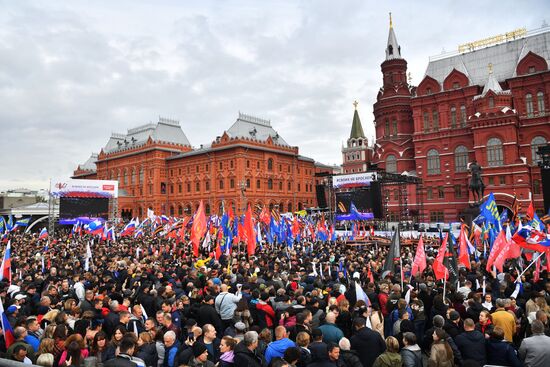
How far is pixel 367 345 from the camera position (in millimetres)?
5844

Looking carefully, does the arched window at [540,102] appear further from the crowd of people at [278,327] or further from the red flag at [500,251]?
the crowd of people at [278,327]

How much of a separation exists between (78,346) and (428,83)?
5150cm

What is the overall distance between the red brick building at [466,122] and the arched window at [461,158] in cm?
11

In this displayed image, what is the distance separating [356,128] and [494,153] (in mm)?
61225

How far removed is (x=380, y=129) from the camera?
173ft

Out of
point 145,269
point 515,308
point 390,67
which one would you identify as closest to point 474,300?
point 515,308

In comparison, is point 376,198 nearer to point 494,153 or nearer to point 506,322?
point 494,153

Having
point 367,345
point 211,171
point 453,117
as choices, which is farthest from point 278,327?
point 211,171

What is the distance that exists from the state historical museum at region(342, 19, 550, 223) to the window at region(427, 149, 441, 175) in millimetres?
116

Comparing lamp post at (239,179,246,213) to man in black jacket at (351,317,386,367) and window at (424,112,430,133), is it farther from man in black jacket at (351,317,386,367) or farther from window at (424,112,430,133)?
man in black jacket at (351,317,386,367)

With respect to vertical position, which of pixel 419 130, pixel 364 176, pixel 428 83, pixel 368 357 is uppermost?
pixel 428 83

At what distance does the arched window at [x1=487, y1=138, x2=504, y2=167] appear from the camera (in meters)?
40.8

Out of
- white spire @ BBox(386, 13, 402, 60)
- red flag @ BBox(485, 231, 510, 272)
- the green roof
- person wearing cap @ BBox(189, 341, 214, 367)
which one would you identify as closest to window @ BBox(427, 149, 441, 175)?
white spire @ BBox(386, 13, 402, 60)

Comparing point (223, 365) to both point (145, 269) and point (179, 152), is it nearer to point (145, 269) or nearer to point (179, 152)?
point (145, 269)
